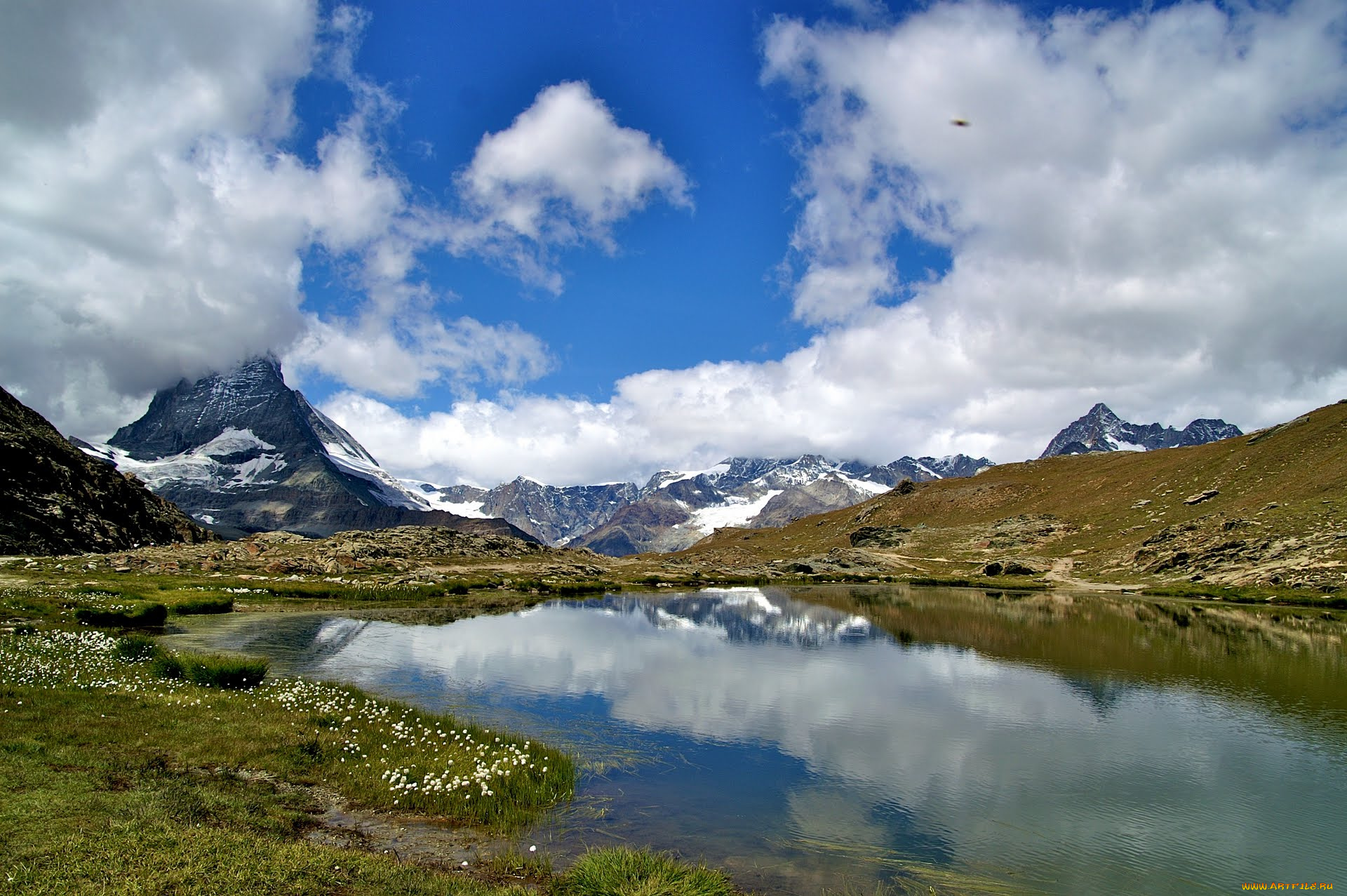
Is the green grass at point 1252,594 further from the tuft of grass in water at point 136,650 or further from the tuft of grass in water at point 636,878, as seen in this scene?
the tuft of grass in water at point 136,650

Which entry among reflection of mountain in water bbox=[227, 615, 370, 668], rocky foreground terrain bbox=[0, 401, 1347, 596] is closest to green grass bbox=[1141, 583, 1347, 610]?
rocky foreground terrain bbox=[0, 401, 1347, 596]

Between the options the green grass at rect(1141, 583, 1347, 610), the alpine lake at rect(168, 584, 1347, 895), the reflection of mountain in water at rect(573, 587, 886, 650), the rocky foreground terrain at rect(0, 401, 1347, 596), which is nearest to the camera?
the alpine lake at rect(168, 584, 1347, 895)

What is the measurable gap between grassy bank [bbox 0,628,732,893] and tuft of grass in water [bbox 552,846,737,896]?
0.20 feet

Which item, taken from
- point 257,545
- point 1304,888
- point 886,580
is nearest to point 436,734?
point 1304,888

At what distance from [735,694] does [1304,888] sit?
81.9 feet

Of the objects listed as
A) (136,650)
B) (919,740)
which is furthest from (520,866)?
(136,650)

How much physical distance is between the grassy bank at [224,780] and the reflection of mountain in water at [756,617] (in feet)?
134

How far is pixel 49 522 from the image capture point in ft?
363

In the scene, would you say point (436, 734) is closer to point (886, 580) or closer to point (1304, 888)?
point (1304, 888)

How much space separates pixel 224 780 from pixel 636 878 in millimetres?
12612

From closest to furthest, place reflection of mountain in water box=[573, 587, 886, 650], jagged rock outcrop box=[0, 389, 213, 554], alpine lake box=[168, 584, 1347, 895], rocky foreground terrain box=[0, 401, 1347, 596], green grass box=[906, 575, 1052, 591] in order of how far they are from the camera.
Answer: alpine lake box=[168, 584, 1347, 895], reflection of mountain in water box=[573, 587, 886, 650], rocky foreground terrain box=[0, 401, 1347, 596], jagged rock outcrop box=[0, 389, 213, 554], green grass box=[906, 575, 1052, 591]

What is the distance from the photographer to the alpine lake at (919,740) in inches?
701

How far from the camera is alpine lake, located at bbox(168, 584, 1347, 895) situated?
58.4 feet

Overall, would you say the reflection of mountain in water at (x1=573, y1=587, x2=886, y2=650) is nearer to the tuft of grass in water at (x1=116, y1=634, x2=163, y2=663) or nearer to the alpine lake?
the alpine lake
